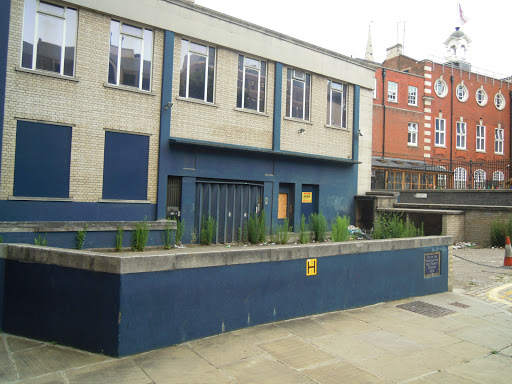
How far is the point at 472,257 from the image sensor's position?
576 inches

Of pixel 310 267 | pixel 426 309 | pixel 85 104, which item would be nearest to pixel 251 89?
pixel 85 104

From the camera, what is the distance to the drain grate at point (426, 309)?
7.69 meters

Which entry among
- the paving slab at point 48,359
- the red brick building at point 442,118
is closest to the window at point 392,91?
the red brick building at point 442,118

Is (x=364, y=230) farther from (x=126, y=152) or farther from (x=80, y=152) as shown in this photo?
(x=80, y=152)

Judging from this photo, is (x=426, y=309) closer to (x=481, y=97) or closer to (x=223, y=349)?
(x=223, y=349)

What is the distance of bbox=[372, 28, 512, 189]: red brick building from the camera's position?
33500 millimetres

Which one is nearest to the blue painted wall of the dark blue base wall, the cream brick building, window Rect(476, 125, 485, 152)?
the cream brick building

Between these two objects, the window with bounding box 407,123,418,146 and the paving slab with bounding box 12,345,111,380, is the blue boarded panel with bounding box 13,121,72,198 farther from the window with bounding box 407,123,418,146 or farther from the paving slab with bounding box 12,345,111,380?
the window with bounding box 407,123,418,146

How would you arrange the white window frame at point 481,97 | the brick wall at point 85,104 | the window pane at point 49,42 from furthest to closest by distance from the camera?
1. the white window frame at point 481,97
2. the window pane at point 49,42
3. the brick wall at point 85,104

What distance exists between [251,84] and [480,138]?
32.0 metres

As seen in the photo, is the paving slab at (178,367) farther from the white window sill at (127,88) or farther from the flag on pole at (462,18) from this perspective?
the flag on pole at (462,18)

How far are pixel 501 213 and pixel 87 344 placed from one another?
56.4ft

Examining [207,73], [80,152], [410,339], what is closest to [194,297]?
[410,339]

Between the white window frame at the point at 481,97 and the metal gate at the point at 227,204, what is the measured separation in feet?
106
